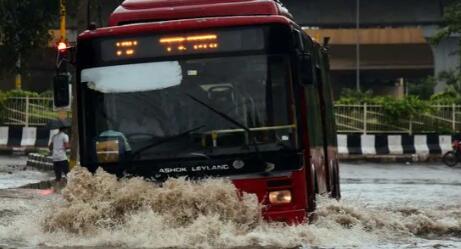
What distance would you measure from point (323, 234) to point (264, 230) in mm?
815

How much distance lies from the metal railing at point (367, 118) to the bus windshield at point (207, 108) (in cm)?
2310

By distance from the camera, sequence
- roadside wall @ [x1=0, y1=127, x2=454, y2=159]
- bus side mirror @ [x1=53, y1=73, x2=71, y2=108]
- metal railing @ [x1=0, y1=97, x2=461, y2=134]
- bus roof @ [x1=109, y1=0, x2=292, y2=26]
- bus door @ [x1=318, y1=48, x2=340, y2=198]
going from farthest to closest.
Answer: metal railing @ [x1=0, y1=97, x2=461, y2=134] < roadside wall @ [x1=0, y1=127, x2=454, y2=159] < bus door @ [x1=318, y1=48, x2=340, y2=198] < bus roof @ [x1=109, y1=0, x2=292, y2=26] < bus side mirror @ [x1=53, y1=73, x2=71, y2=108]

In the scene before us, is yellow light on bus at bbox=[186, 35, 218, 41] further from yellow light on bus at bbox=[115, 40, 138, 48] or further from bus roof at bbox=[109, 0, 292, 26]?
bus roof at bbox=[109, 0, 292, 26]

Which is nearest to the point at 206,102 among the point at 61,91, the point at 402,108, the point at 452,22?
the point at 61,91

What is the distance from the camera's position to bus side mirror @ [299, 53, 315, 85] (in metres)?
8.95

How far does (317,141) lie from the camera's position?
1094cm

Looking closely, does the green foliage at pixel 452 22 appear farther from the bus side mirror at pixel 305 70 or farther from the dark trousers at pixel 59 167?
the bus side mirror at pixel 305 70

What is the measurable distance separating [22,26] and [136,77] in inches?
307

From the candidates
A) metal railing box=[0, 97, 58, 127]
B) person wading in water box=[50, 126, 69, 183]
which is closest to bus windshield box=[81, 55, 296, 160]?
person wading in water box=[50, 126, 69, 183]

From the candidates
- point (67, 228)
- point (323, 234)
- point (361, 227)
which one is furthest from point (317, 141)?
point (67, 228)

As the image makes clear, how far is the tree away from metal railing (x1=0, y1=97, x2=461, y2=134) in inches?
584

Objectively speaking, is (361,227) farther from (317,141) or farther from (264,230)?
(264,230)

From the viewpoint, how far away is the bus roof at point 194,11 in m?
10.0

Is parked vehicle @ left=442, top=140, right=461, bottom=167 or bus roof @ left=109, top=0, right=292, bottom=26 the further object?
parked vehicle @ left=442, top=140, right=461, bottom=167
